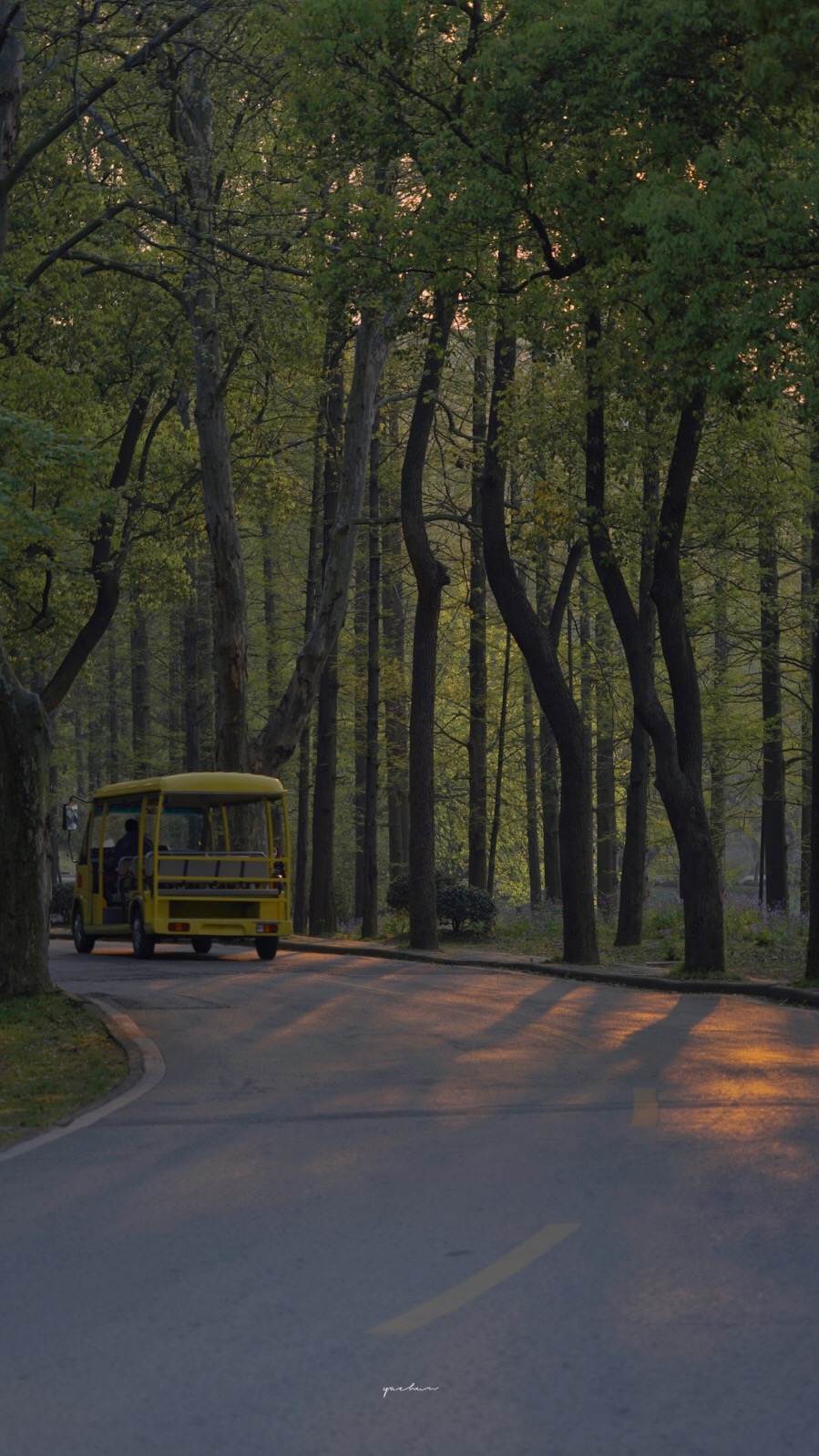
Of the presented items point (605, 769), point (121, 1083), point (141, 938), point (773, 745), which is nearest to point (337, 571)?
point (141, 938)

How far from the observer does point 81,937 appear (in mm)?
32844

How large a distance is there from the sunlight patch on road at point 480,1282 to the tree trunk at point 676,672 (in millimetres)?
15086

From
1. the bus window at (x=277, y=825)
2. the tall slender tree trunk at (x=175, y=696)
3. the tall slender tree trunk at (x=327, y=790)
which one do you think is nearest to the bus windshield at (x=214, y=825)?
the bus window at (x=277, y=825)

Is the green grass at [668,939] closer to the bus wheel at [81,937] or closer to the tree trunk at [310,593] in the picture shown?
the bus wheel at [81,937]

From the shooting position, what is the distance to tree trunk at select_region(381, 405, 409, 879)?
41.9 meters

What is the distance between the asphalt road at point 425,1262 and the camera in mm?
5148

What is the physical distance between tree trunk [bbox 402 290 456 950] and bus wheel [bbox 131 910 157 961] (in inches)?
178

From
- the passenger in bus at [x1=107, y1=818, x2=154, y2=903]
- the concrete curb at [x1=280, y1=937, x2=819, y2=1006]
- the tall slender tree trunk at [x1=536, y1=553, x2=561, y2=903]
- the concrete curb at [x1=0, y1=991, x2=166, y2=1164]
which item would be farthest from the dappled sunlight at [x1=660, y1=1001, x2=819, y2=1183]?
the tall slender tree trunk at [x1=536, y1=553, x2=561, y2=903]

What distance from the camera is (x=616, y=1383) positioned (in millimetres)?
5395

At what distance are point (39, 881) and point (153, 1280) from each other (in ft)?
38.6

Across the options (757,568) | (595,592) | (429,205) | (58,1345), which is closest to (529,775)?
(595,592)

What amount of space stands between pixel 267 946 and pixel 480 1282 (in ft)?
71.6

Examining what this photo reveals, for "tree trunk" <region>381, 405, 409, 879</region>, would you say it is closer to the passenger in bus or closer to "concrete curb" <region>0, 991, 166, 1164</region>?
the passenger in bus

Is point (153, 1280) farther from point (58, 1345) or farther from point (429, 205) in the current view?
point (429, 205)
